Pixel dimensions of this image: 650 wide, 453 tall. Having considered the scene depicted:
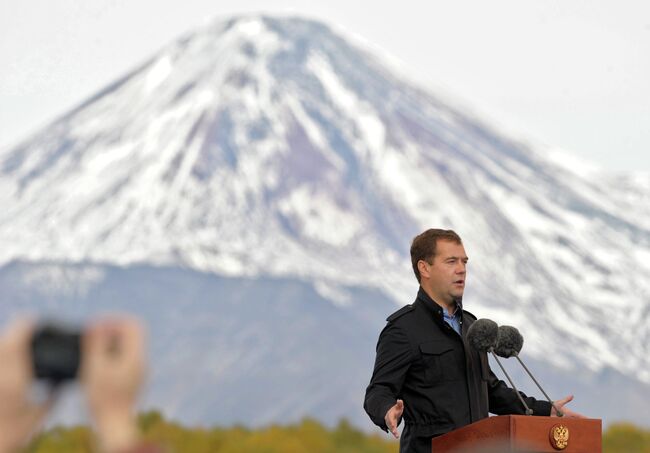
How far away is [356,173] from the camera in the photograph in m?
170

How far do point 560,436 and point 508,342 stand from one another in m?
0.50

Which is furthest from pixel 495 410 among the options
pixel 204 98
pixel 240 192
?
pixel 204 98

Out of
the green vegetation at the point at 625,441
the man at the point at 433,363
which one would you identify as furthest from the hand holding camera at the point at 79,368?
the green vegetation at the point at 625,441

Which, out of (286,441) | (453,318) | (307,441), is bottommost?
(453,318)

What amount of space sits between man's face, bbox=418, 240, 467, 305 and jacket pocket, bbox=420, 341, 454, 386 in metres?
0.19

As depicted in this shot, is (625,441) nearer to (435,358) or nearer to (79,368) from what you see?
(435,358)

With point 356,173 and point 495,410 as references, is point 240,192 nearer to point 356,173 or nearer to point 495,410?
point 356,173

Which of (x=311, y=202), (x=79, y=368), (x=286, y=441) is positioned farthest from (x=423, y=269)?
(x=311, y=202)

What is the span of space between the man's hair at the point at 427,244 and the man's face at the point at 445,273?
19 mm

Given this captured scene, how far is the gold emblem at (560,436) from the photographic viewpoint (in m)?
4.82

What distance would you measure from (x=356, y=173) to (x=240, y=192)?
14.0 m

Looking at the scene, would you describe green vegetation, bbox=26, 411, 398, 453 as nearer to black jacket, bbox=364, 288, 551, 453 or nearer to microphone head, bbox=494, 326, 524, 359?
black jacket, bbox=364, 288, 551, 453

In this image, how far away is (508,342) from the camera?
5250 millimetres

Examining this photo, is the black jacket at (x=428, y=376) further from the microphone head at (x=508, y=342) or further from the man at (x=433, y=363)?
the microphone head at (x=508, y=342)
